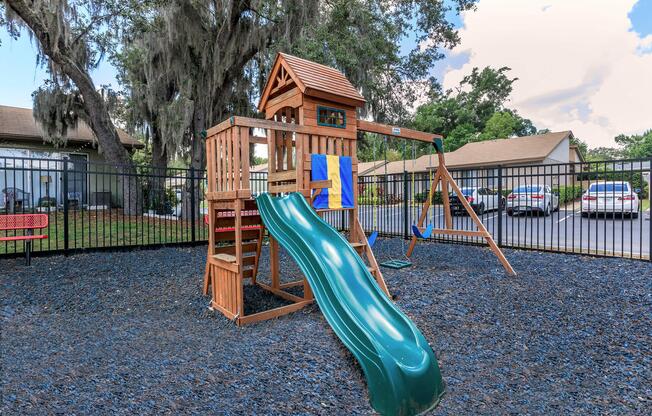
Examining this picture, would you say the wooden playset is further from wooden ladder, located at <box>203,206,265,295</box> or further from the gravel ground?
the gravel ground

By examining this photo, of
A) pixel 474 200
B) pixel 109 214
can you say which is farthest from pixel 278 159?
pixel 474 200

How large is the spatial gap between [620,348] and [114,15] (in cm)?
1295

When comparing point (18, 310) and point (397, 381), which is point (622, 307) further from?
point (18, 310)

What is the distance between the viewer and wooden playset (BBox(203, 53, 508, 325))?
3.59m

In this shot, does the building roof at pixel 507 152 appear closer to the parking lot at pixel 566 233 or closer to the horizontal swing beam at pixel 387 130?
the parking lot at pixel 566 233

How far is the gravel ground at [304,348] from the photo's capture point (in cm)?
208

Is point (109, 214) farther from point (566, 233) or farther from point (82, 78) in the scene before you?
point (566, 233)

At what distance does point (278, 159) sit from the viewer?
4.64 metres

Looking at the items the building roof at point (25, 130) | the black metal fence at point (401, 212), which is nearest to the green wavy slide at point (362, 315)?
the black metal fence at point (401, 212)

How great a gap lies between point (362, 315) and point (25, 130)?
17.0 metres

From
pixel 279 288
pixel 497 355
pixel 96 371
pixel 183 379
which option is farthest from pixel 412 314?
pixel 96 371

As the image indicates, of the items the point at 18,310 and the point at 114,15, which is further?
the point at 114,15

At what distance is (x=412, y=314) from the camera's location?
11.2 feet

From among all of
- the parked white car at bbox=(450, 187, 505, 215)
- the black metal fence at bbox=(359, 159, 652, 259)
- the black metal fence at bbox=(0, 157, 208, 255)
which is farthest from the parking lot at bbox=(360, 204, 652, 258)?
the black metal fence at bbox=(0, 157, 208, 255)
